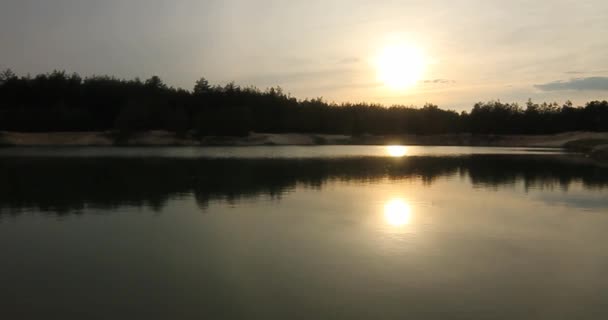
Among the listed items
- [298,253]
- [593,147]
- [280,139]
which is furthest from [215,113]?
[298,253]

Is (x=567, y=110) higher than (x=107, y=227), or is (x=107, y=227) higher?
(x=567, y=110)

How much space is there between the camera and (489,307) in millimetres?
5566

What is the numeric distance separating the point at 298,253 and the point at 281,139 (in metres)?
55.4

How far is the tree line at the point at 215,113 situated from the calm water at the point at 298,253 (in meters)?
43.7

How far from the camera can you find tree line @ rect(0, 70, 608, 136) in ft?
183

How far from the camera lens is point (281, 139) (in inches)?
2478

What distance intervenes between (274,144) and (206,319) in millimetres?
Answer: 56005

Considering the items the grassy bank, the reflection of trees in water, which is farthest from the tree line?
the reflection of trees in water

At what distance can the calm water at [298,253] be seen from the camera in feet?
18.2

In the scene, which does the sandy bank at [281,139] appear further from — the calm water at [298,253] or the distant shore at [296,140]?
the calm water at [298,253]

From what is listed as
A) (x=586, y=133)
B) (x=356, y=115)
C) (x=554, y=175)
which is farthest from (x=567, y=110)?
(x=554, y=175)

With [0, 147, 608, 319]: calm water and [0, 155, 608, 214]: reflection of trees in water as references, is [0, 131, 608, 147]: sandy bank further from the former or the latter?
[0, 147, 608, 319]: calm water

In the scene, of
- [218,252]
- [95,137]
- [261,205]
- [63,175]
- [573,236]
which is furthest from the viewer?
[95,137]

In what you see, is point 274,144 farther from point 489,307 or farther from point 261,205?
point 489,307
